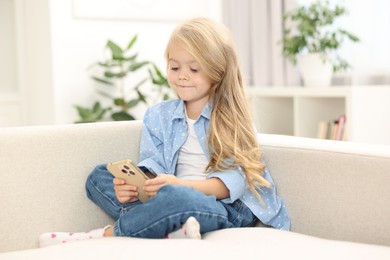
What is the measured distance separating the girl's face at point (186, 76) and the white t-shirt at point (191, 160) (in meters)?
0.11

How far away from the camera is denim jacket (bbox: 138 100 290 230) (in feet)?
6.72

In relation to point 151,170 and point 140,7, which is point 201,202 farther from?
point 140,7

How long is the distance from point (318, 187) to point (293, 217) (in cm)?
14

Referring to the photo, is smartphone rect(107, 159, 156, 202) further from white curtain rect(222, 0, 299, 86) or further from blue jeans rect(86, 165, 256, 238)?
white curtain rect(222, 0, 299, 86)

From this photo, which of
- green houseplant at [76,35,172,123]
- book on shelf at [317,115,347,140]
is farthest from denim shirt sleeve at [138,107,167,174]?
book on shelf at [317,115,347,140]

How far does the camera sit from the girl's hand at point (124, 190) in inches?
78.1

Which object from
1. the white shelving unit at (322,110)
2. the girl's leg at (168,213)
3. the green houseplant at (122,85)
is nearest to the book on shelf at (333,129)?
the white shelving unit at (322,110)

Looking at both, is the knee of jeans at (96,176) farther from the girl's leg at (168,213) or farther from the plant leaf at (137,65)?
the plant leaf at (137,65)

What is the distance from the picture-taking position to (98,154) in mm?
2145

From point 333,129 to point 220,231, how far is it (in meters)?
2.29

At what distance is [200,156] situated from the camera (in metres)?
2.19

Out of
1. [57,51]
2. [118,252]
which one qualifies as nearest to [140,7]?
[57,51]

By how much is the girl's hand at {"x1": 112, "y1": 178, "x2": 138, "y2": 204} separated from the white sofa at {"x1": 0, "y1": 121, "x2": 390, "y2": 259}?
0.16 meters

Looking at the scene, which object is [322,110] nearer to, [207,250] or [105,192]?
[105,192]
